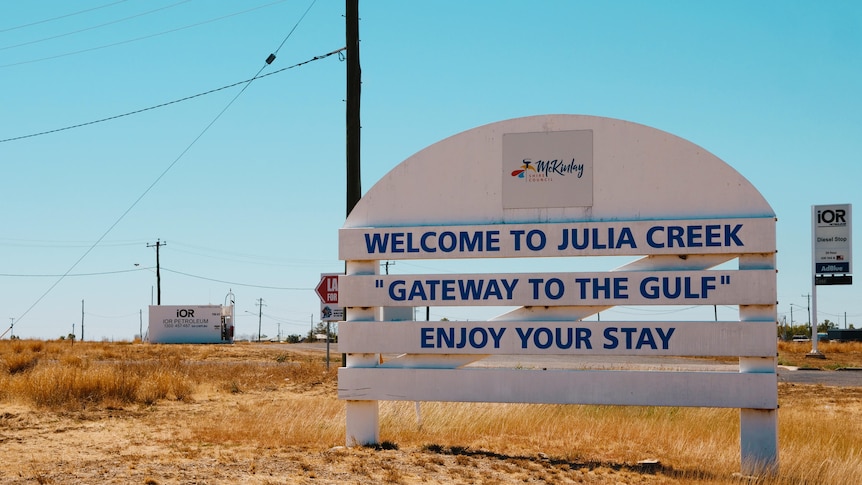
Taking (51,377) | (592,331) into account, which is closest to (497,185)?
(592,331)

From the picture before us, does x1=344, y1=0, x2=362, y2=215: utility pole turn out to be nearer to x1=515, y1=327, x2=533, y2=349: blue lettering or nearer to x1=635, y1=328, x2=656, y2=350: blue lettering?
x1=515, y1=327, x2=533, y2=349: blue lettering

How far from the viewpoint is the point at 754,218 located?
9758 millimetres

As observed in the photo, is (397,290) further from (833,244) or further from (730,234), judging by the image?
(833,244)

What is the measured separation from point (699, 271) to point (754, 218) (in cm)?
80

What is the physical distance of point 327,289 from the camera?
19.6 m

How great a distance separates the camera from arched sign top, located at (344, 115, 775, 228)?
9.98 meters

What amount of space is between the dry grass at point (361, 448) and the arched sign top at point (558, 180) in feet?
8.71

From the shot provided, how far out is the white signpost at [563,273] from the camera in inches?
385

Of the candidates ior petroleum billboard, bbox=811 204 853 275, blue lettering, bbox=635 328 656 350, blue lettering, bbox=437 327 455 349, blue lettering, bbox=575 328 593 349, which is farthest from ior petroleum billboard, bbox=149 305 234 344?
blue lettering, bbox=635 328 656 350

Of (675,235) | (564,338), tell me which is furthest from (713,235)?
(564,338)

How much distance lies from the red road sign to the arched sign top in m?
8.62

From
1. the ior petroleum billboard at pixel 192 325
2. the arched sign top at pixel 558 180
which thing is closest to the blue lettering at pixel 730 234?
the arched sign top at pixel 558 180

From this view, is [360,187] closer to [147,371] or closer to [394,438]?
[147,371]

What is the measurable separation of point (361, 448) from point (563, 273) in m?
2.97
